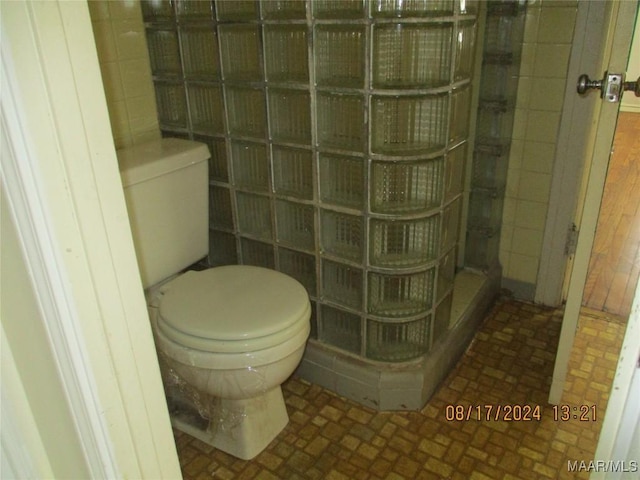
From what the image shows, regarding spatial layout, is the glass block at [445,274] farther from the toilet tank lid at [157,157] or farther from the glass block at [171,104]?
the glass block at [171,104]

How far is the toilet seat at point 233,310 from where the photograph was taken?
4.00ft

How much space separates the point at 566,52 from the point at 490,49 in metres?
A: 0.24

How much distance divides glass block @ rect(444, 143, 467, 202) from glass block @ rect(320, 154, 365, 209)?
0.23 metres

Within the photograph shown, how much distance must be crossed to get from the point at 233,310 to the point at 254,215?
450 mm

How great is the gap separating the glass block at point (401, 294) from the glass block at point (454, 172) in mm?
226

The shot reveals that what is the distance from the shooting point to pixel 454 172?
4.84 ft

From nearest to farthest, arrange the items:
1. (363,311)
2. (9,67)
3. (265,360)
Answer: (9,67), (265,360), (363,311)

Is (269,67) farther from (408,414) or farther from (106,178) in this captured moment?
(408,414)

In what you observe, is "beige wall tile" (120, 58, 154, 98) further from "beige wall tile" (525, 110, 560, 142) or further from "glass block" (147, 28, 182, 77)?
"beige wall tile" (525, 110, 560, 142)

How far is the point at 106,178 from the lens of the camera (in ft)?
1.82

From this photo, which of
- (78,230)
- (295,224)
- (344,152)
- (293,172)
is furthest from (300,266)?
(78,230)

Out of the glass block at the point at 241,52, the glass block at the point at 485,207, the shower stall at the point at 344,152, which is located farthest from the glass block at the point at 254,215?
the glass block at the point at 485,207

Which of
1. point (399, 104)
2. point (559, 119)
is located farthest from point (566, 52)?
point (399, 104)

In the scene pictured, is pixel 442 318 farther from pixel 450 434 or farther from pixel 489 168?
pixel 489 168
